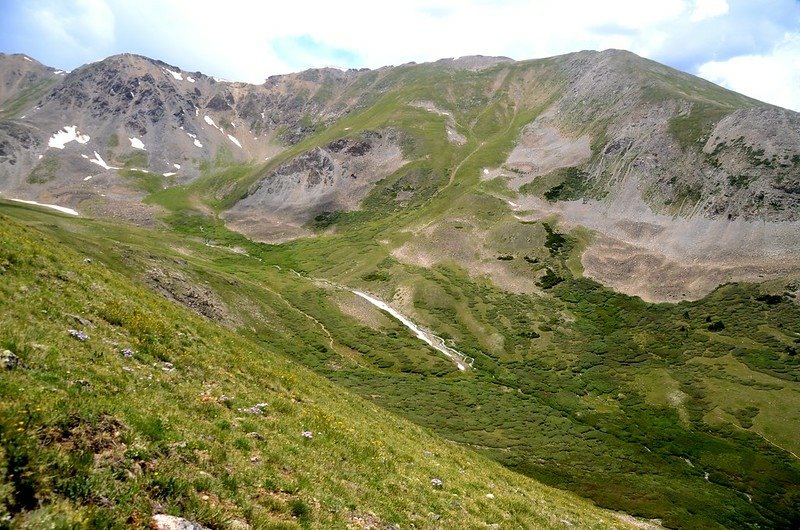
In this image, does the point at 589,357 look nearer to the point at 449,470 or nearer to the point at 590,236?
the point at 590,236

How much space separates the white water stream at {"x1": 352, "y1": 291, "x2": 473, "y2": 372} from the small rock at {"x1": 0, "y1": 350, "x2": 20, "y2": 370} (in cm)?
9014

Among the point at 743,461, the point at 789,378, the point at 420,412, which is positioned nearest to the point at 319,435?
the point at 420,412

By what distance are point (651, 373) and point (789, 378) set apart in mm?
23669

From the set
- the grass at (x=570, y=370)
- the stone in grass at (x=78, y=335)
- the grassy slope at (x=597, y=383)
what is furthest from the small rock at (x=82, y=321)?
the grassy slope at (x=597, y=383)

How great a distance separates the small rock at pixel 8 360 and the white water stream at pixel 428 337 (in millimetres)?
90142

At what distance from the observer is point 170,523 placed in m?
8.51

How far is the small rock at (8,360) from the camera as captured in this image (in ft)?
37.4

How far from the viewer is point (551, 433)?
74812 mm

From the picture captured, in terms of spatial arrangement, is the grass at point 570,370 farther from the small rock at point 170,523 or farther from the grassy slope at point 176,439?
the small rock at point 170,523

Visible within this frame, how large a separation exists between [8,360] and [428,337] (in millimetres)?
101494

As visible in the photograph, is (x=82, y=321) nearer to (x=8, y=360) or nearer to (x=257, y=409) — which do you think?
(x=8, y=360)

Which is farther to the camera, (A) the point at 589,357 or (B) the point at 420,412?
(A) the point at 589,357

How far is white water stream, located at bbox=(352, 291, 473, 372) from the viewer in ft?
332

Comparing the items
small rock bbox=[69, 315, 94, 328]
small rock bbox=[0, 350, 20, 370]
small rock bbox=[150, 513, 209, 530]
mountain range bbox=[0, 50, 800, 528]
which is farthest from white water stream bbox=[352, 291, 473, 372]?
small rock bbox=[150, 513, 209, 530]
